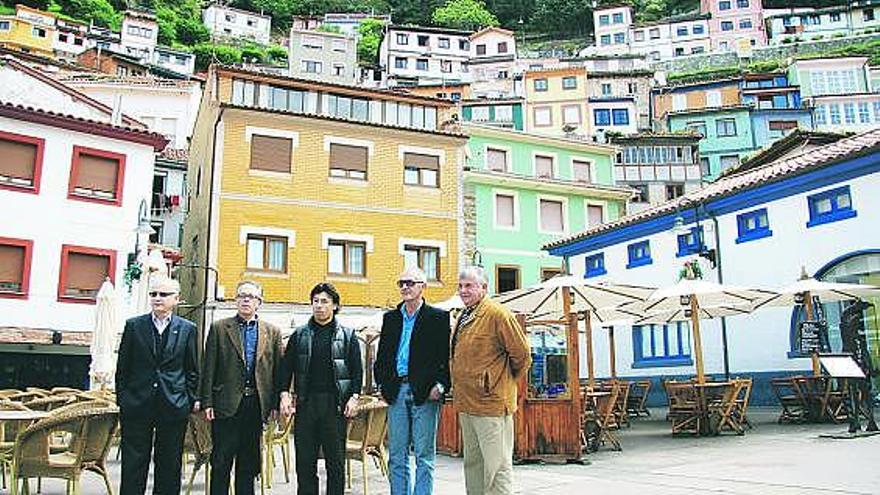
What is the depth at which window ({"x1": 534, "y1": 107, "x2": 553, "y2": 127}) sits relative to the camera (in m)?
57.6

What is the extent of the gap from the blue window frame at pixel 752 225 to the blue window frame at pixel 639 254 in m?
3.48

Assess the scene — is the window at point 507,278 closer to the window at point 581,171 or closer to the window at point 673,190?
the window at point 581,171

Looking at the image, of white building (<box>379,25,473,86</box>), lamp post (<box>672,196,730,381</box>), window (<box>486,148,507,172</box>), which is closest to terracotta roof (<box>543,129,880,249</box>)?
lamp post (<box>672,196,730,381</box>)

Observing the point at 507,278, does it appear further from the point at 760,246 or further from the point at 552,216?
the point at 760,246

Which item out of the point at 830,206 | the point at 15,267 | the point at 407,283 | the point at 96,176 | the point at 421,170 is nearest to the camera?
the point at 407,283

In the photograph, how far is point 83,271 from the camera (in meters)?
20.2

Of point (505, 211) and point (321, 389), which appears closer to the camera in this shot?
point (321, 389)

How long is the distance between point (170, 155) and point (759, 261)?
30.3 meters

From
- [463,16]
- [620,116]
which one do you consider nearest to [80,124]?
[620,116]

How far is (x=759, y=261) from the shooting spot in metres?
17.5

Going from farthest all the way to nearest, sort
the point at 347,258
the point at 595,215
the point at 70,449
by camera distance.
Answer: the point at 595,215
the point at 347,258
the point at 70,449

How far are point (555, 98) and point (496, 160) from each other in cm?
2787

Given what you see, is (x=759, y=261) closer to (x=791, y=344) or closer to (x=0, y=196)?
(x=791, y=344)

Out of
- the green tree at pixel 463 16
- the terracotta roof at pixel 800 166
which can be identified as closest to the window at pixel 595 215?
the terracotta roof at pixel 800 166
